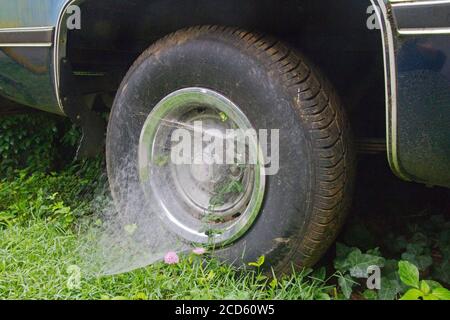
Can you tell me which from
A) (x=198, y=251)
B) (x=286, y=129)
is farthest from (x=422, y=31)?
(x=198, y=251)

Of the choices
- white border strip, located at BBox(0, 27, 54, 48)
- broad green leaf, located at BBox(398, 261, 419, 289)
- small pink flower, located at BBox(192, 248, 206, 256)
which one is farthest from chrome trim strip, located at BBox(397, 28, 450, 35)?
white border strip, located at BBox(0, 27, 54, 48)

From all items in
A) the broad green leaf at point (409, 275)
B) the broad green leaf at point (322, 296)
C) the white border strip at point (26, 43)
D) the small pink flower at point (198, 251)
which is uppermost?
the white border strip at point (26, 43)

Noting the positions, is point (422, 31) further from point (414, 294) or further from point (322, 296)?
point (322, 296)

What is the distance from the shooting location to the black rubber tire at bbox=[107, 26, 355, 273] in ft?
5.49

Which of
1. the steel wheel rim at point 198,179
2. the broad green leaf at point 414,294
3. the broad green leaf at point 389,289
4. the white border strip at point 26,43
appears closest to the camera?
the broad green leaf at point 414,294

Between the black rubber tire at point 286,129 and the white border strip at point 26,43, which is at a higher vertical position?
the white border strip at point 26,43

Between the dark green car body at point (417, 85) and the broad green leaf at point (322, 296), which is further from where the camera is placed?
the broad green leaf at point (322, 296)

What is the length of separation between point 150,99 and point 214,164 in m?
0.38

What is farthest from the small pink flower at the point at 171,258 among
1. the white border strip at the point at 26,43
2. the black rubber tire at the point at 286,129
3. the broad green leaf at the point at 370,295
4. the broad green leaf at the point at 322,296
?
the white border strip at the point at 26,43

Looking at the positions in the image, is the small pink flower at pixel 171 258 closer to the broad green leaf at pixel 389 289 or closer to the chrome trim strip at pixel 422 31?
the broad green leaf at pixel 389 289

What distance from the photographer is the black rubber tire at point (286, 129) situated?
1.67m
